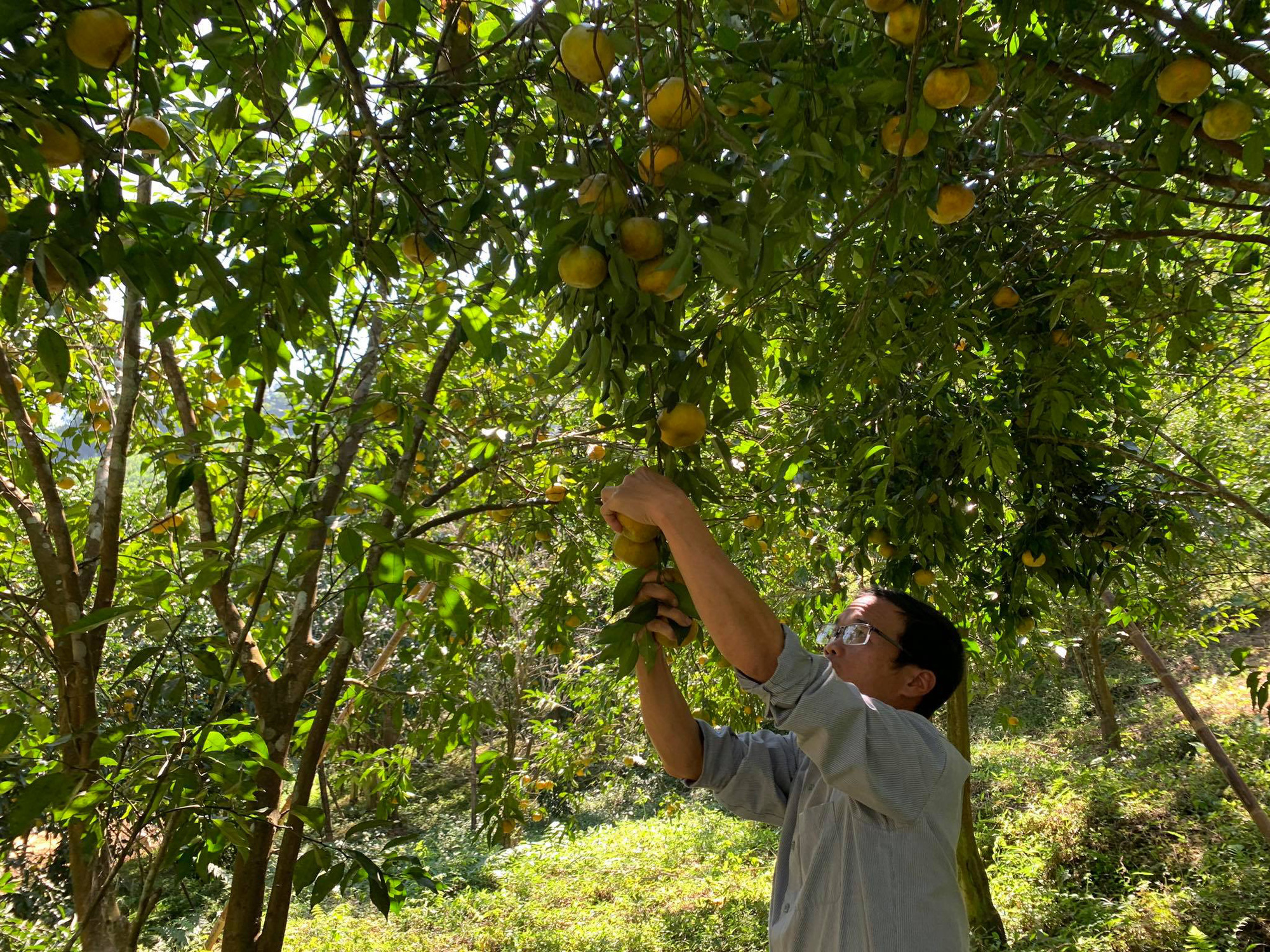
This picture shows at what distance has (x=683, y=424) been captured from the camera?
1092 mm

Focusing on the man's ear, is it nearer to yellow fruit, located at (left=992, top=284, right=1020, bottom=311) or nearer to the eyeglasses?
the eyeglasses

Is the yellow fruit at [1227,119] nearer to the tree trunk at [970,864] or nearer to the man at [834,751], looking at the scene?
the man at [834,751]

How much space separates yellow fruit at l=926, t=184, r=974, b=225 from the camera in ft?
5.97

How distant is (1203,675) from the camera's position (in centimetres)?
1166

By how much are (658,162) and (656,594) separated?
1.97 ft

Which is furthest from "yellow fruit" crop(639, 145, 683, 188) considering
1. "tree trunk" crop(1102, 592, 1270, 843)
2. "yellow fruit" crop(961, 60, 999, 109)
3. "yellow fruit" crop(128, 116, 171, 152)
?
"tree trunk" crop(1102, 592, 1270, 843)

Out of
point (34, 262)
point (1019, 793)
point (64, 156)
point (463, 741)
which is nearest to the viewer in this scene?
point (34, 262)

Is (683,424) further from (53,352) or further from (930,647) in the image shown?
(930,647)

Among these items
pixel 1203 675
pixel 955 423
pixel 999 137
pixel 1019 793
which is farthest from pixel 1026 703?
pixel 999 137

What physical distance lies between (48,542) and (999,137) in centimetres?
281

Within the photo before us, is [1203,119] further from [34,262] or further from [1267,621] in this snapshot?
[1267,621]

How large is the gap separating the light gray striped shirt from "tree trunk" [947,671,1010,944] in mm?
3730

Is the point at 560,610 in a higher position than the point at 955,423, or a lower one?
lower

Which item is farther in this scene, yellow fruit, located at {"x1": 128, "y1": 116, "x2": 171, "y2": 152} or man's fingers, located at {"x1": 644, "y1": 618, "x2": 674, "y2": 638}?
yellow fruit, located at {"x1": 128, "y1": 116, "x2": 171, "y2": 152}
